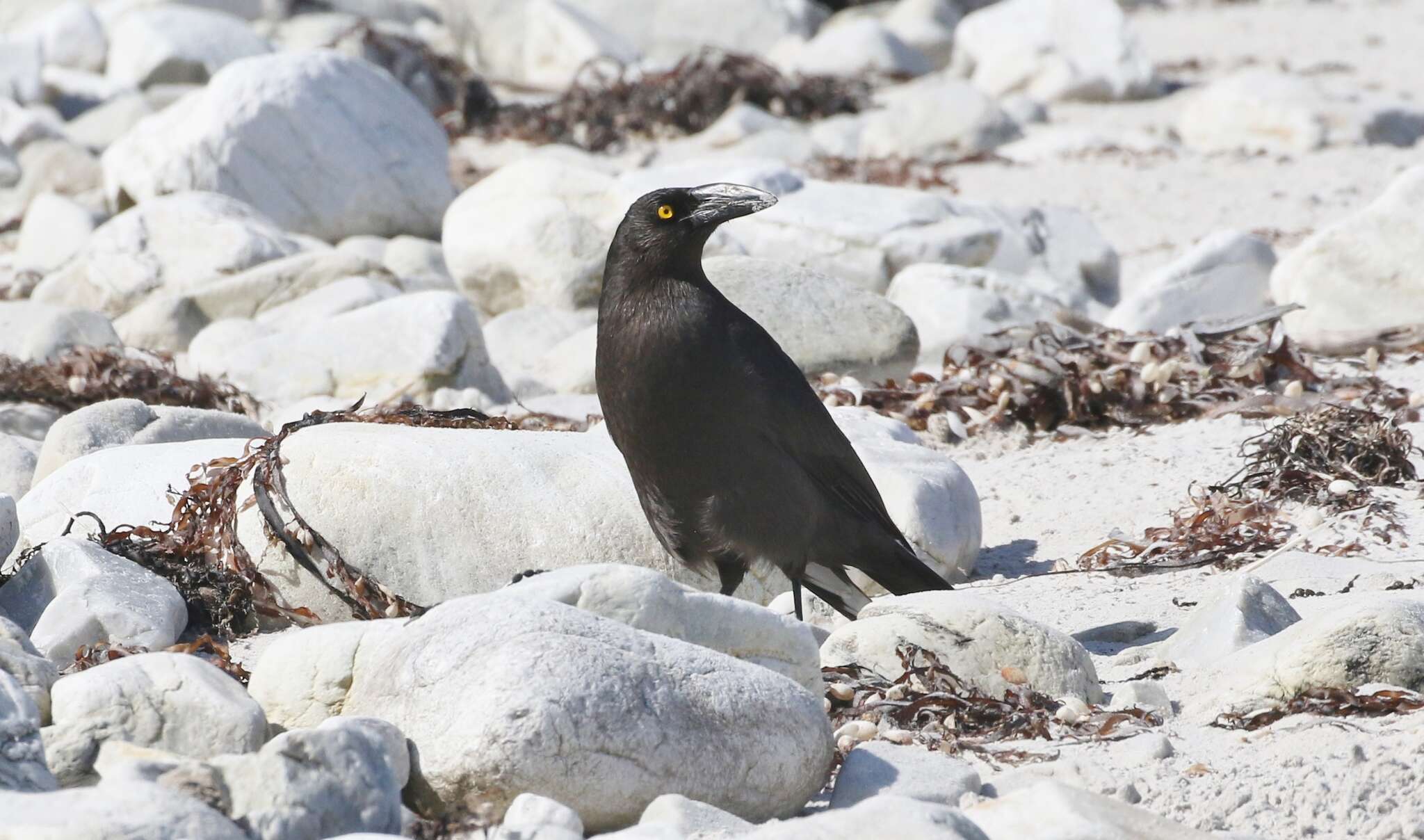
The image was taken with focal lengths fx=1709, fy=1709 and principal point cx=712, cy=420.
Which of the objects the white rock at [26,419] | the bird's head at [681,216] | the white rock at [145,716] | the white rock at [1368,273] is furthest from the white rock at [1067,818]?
the white rock at [1368,273]

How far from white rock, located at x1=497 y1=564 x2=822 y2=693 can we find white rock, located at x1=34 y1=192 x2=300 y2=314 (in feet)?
22.8

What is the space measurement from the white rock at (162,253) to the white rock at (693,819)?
761cm

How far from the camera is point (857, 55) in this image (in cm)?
1867

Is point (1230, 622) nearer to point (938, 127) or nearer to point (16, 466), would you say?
point (16, 466)

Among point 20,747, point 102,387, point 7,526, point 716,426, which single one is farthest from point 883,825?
point 102,387

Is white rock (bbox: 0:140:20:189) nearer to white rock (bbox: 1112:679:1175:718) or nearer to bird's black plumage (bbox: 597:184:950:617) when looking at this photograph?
bird's black plumage (bbox: 597:184:950:617)

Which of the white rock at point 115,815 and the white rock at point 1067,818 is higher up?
the white rock at point 115,815

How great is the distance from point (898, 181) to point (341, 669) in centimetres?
1050

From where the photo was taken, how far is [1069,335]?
8.02 m

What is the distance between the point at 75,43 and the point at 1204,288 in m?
13.3

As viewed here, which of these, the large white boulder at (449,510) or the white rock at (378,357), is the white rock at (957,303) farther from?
the large white boulder at (449,510)

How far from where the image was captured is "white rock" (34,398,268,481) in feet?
20.6

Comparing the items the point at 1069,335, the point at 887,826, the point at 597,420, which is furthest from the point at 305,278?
the point at 887,826

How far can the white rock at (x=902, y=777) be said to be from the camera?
3.61m
